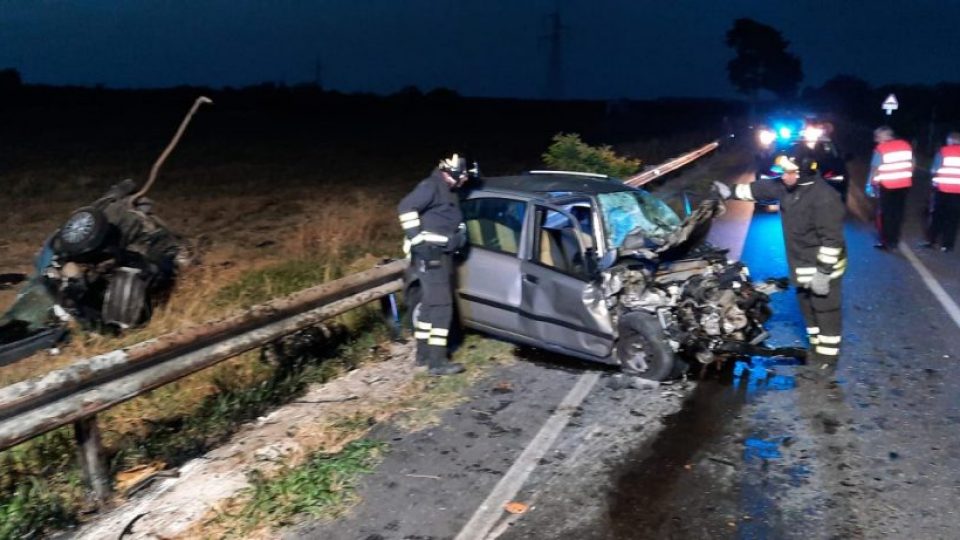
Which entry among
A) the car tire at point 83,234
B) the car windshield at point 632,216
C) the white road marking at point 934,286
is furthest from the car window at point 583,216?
the car tire at point 83,234

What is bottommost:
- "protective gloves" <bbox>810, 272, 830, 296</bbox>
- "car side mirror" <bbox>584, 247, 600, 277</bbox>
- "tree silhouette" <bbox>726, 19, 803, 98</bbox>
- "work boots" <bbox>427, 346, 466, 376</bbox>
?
"work boots" <bbox>427, 346, 466, 376</bbox>

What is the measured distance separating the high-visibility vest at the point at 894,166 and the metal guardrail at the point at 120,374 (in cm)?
847

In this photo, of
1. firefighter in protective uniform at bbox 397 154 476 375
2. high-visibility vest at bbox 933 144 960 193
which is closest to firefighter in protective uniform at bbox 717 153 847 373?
firefighter in protective uniform at bbox 397 154 476 375

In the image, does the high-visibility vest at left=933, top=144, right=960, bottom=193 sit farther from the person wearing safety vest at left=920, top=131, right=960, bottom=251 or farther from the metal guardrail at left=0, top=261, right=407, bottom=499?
the metal guardrail at left=0, top=261, right=407, bottom=499

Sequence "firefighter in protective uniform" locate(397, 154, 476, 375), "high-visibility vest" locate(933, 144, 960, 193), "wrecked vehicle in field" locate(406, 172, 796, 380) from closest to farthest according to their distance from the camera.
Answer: "wrecked vehicle in field" locate(406, 172, 796, 380)
"firefighter in protective uniform" locate(397, 154, 476, 375)
"high-visibility vest" locate(933, 144, 960, 193)

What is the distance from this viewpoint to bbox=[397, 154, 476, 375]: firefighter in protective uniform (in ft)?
22.0

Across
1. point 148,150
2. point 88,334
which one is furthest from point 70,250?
point 148,150

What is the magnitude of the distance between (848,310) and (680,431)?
12.7 feet

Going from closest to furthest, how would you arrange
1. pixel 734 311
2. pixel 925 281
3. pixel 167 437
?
pixel 167 437, pixel 734 311, pixel 925 281

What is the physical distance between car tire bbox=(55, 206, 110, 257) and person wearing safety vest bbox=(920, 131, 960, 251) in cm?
1045

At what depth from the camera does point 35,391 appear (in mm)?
4324

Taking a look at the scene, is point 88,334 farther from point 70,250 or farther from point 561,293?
point 561,293

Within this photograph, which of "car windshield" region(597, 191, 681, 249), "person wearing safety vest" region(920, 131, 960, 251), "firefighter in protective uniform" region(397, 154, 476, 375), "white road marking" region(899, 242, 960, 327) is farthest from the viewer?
"person wearing safety vest" region(920, 131, 960, 251)

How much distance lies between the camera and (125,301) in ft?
25.7
